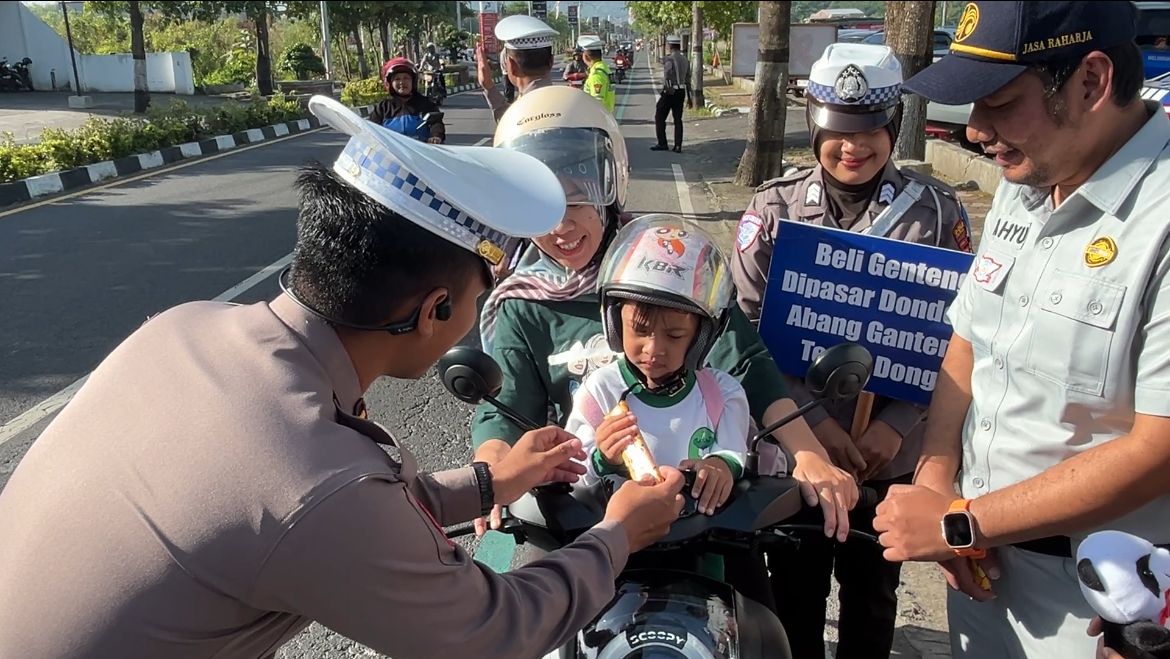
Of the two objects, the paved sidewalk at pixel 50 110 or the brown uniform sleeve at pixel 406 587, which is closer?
the brown uniform sleeve at pixel 406 587

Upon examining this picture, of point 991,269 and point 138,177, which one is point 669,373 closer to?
point 991,269

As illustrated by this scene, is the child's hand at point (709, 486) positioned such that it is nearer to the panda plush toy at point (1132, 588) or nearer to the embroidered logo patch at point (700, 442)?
the embroidered logo patch at point (700, 442)

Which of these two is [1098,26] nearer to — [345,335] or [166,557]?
[345,335]

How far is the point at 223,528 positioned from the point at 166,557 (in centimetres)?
10

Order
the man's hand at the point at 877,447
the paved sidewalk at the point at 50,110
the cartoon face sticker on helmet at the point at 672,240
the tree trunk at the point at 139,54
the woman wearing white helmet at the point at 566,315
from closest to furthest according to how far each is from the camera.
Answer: the cartoon face sticker on helmet at the point at 672,240, the woman wearing white helmet at the point at 566,315, the man's hand at the point at 877,447, the paved sidewalk at the point at 50,110, the tree trunk at the point at 139,54

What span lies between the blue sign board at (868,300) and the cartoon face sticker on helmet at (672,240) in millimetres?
570

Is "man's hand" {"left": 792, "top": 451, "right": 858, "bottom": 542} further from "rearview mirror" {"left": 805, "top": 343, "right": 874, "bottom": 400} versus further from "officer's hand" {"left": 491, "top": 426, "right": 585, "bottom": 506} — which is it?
"officer's hand" {"left": 491, "top": 426, "right": 585, "bottom": 506}

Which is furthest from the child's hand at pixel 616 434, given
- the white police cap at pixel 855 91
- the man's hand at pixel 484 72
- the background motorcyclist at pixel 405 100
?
the background motorcyclist at pixel 405 100

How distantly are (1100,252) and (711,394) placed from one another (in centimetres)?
87

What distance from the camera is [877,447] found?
250 cm

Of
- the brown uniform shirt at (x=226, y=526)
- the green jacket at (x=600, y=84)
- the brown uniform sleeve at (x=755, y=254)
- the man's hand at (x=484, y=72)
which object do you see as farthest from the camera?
the green jacket at (x=600, y=84)

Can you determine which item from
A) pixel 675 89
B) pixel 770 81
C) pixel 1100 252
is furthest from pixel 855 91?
pixel 675 89

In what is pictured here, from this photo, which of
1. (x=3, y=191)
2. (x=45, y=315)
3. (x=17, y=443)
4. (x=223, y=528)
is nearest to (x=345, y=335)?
(x=223, y=528)

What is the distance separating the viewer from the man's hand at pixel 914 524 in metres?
1.77
